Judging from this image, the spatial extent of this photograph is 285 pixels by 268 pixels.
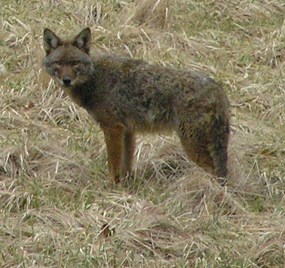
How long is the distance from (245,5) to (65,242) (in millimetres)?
6315

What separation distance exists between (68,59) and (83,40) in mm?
297

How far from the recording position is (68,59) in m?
9.90

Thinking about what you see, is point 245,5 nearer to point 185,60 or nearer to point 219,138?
point 185,60

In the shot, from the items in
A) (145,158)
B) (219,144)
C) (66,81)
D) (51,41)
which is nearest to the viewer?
(219,144)

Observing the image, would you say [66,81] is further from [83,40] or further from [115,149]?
[115,149]

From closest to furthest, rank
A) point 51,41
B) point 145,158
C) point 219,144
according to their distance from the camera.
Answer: point 219,144, point 51,41, point 145,158

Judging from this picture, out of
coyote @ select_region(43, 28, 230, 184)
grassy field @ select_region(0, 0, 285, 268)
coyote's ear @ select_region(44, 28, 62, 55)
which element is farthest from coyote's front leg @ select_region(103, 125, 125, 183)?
coyote's ear @ select_region(44, 28, 62, 55)

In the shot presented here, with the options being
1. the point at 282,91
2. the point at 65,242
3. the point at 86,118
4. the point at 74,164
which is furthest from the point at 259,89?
the point at 65,242

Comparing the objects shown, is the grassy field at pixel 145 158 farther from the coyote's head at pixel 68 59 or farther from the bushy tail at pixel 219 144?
the coyote's head at pixel 68 59

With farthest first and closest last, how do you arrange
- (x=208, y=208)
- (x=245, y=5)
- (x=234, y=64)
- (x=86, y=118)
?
(x=245, y=5), (x=234, y=64), (x=86, y=118), (x=208, y=208)

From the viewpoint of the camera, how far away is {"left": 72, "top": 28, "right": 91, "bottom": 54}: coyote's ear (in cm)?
1004

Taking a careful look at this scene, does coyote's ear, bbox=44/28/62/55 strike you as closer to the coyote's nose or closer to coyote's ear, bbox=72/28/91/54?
coyote's ear, bbox=72/28/91/54

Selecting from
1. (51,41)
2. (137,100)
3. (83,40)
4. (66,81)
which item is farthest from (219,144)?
(51,41)

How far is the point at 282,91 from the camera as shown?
11789 millimetres
